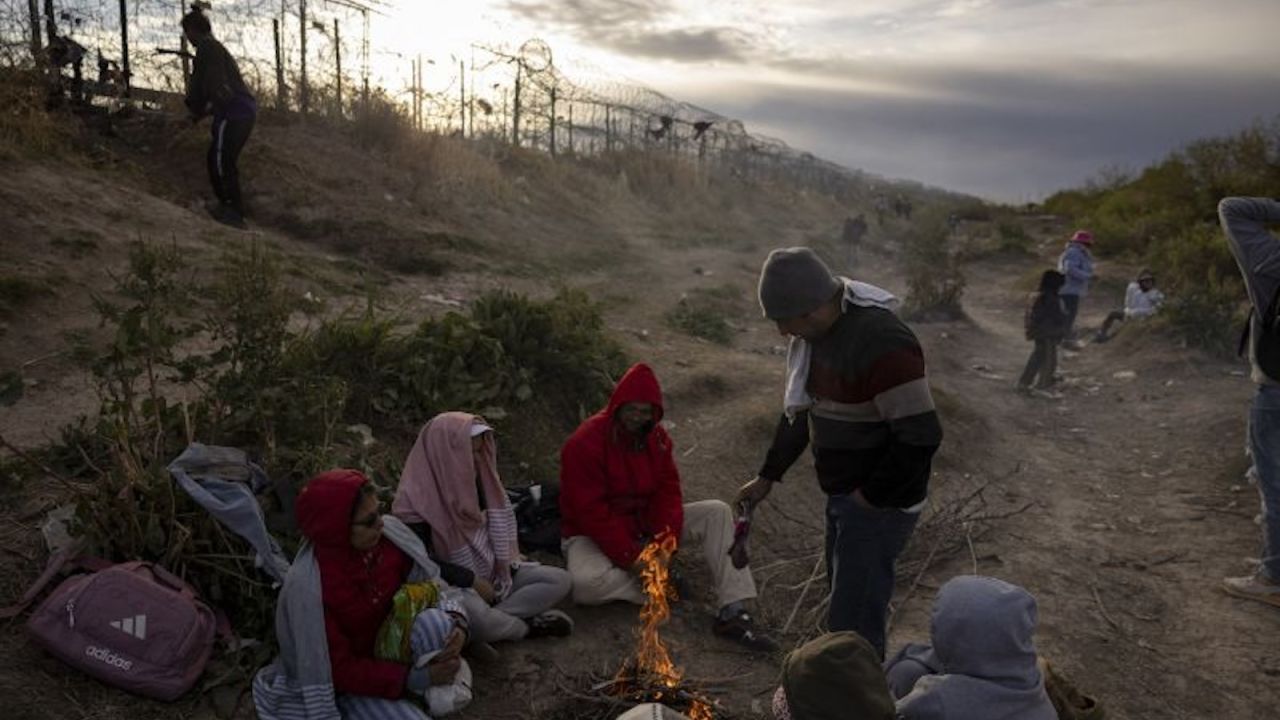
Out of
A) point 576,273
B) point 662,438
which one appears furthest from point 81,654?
point 576,273

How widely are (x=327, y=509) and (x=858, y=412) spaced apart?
195cm

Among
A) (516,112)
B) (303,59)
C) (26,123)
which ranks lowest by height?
(26,123)

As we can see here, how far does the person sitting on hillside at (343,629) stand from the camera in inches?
113

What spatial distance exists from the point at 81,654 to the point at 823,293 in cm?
286

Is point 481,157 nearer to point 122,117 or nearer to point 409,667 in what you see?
point 122,117

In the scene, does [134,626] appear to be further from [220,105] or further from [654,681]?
[220,105]

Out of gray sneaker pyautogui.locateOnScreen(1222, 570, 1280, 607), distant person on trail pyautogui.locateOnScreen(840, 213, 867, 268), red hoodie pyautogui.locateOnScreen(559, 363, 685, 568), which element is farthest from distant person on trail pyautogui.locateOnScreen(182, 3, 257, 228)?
distant person on trail pyautogui.locateOnScreen(840, 213, 867, 268)

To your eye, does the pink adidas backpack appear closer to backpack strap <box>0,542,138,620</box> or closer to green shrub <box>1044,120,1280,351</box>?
backpack strap <box>0,542,138,620</box>

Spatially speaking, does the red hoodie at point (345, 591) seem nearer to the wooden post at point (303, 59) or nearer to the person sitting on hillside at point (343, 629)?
the person sitting on hillside at point (343, 629)

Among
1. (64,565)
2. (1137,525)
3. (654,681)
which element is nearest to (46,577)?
(64,565)

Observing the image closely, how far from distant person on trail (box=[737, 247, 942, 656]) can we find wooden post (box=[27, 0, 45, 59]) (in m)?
10.1

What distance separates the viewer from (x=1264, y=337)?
4.29m

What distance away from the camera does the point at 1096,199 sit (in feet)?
92.0

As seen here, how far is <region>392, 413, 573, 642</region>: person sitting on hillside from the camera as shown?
12.4 ft
